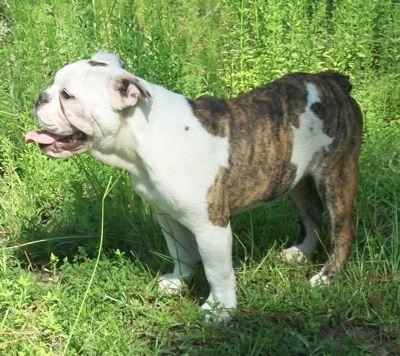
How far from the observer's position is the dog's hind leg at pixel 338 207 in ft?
14.0

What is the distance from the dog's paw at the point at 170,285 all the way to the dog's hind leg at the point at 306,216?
1.98ft

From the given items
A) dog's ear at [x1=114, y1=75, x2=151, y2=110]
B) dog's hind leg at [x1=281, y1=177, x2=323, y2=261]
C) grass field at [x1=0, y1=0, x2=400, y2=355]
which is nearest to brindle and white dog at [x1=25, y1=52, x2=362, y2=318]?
dog's ear at [x1=114, y1=75, x2=151, y2=110]

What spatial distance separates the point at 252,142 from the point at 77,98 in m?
0.90

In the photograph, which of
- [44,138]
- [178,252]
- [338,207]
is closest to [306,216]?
[338,207]

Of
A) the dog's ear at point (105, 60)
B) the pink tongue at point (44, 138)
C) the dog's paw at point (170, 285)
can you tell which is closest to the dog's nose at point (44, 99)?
the pink tongue at point (44, 138)

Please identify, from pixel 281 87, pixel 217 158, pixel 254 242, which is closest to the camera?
pixel 217 158

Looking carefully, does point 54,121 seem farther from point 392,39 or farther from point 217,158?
point 392,39

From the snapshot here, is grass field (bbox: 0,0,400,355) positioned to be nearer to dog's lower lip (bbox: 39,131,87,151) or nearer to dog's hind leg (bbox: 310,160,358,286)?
dog's hind leg (bbox: 310,160,358,286)

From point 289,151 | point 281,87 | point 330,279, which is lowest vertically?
point 330,279

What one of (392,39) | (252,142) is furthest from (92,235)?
(392,39)

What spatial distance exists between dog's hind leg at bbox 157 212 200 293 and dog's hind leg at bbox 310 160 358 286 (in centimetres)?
66

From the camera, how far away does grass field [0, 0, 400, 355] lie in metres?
4.05

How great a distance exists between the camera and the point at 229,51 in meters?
6.12

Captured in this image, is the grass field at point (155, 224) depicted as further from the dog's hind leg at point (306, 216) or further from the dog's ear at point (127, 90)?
the dog's ear at point (127, 90)
